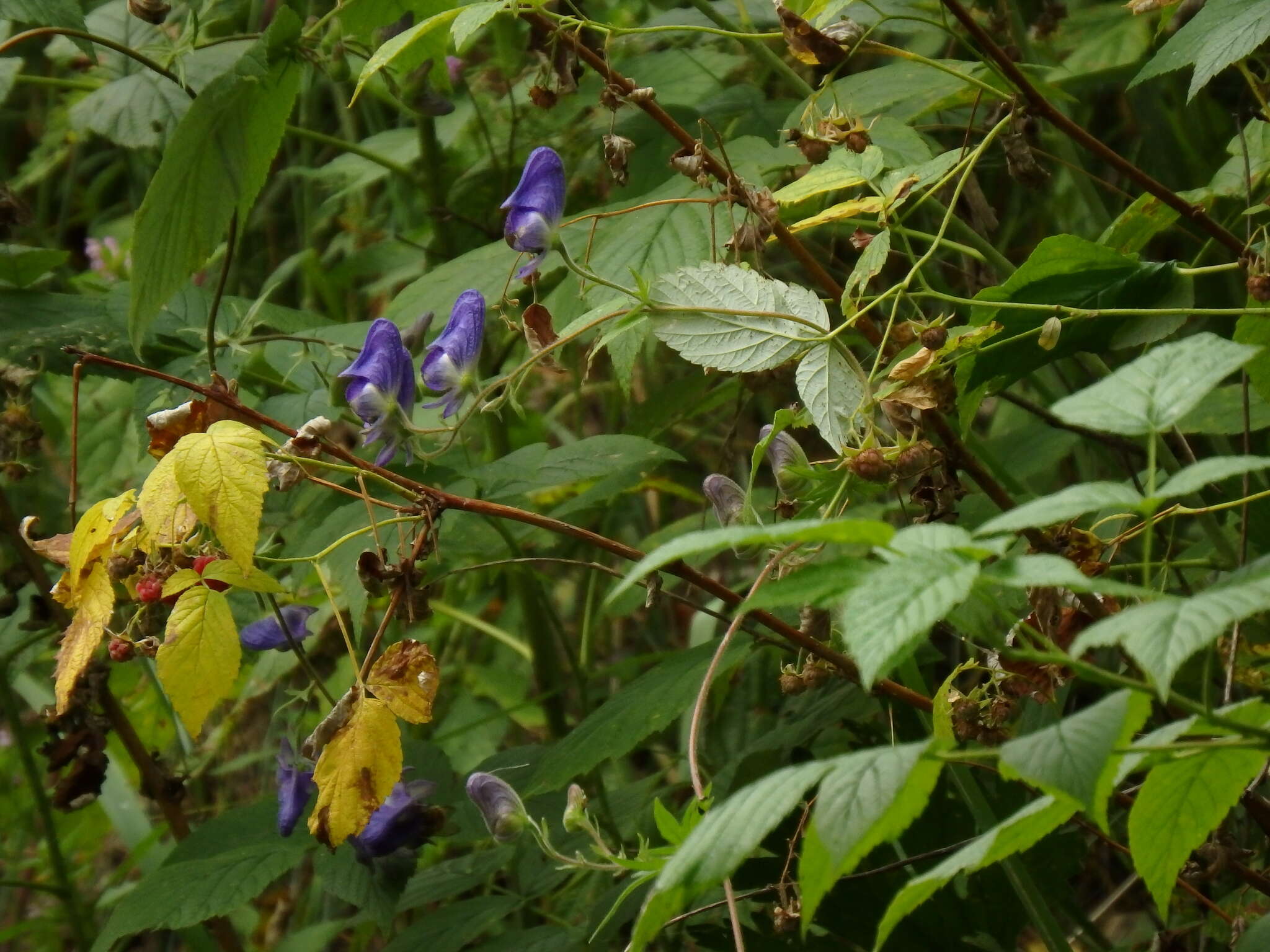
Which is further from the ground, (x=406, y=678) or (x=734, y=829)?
(x=734, y=829)

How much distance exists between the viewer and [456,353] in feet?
2.87

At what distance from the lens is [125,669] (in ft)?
6.11

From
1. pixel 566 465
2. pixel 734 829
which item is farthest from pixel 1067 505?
pixel 566 465

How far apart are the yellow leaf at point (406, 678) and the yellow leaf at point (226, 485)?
12 centimetres

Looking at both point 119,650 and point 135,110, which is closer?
point 119,650

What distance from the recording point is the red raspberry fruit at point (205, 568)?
0.77m

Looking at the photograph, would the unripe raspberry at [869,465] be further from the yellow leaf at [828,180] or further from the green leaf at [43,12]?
the green leaf at [43,12]

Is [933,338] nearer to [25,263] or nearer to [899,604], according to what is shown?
[899,604]

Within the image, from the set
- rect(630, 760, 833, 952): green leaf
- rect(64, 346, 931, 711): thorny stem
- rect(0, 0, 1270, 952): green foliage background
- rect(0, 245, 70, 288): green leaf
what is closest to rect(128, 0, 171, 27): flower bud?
rect(0, 0, 1270, 952): green foliage background

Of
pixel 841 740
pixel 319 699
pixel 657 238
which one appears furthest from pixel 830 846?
pixel 319 699

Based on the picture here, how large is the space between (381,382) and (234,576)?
6.5 inches

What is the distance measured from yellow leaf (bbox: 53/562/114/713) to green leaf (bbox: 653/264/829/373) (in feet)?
1.23

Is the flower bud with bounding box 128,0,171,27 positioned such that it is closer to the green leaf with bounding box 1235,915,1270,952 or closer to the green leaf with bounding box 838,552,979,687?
the green leaf with bounding box 838,552,979,687

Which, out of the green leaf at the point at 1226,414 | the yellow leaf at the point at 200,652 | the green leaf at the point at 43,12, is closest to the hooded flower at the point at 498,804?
the yellow leaf at the point at 200,652
